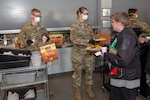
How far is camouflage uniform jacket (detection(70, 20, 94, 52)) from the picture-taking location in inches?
104

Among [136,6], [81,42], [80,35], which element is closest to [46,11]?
[80,35]

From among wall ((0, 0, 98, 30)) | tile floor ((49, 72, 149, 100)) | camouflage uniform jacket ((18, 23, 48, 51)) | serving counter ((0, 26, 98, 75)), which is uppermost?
wall ((0, 0, 98, 30))

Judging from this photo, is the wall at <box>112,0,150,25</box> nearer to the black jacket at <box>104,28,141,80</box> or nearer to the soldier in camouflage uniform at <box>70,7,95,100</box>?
the soldier in camouflage uniform at <box>70,7,95,100</box>

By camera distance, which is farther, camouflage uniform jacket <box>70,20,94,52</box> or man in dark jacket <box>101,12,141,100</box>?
camouflage uniform jacket <box>70,20,94,52</box>

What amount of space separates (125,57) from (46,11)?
2546 millimetres

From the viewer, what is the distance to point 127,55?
1.67 meters

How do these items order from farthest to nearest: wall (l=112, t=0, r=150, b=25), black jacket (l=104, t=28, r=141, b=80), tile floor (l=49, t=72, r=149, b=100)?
wall (l=112, t=0, r=150, b=25), tile floor (l=49, t=72, r=149, b=100), black jacket (l=104, t=28, r=141, b=80)

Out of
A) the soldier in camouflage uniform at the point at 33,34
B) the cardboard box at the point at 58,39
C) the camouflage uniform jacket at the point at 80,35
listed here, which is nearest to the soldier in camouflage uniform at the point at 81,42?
the camouflage uniform jacket at the point at 80,35

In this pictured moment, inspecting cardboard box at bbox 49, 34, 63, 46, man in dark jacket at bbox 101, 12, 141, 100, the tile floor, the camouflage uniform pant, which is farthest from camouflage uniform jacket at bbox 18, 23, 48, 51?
man in dark jacket at bbox 101, 12, 141, 100

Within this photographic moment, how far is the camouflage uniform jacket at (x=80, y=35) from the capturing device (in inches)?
104

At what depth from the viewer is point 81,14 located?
2.66m

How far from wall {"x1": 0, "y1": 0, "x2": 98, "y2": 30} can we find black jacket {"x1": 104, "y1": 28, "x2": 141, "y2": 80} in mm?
2322

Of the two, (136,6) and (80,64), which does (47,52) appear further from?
(136,6)

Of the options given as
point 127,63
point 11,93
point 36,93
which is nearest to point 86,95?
point 36,93
